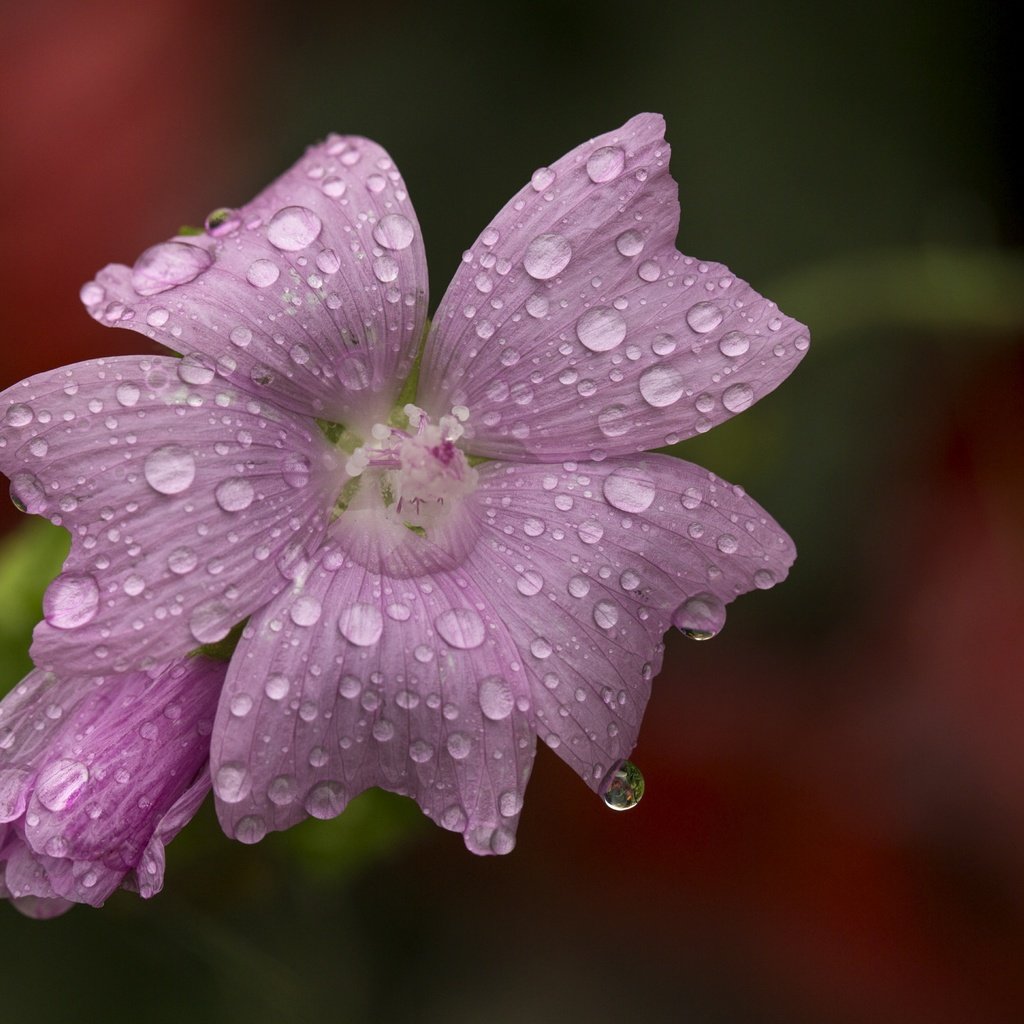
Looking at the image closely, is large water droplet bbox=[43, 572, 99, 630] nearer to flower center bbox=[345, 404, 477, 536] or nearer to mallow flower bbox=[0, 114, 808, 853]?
mallow flower bbox=[0, 114, 808, 853]

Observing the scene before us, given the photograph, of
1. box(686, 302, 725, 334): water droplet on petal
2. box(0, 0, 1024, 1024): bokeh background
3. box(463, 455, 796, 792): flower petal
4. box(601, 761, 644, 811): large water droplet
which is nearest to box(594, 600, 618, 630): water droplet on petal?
box(463, 455, 796, 792): flower petal

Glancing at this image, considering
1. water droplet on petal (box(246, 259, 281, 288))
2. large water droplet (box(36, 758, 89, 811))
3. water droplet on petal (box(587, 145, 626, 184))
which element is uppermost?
water droplet on petal (box(246, 259, 281, 288))

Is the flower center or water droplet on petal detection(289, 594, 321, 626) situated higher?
water droplet on petal detection(289, 594, 321, 626)

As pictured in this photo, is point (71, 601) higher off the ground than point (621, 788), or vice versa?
point (71, 601)

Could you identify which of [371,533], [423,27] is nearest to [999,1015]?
[371,533]

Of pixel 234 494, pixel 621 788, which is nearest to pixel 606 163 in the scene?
pixel 234 494

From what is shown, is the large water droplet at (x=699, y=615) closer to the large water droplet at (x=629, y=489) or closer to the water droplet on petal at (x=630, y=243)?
the large water droplet at (x=629, y=489)

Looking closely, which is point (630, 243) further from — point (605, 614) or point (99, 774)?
point (99, 774)
